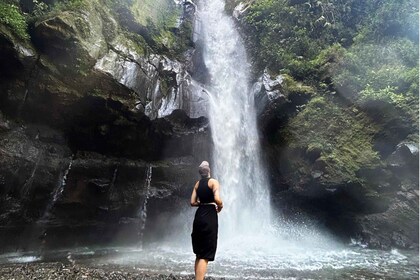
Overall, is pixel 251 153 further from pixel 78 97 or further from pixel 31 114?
pixel 31 114

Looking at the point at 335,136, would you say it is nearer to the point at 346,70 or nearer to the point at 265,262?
the point at 346,70

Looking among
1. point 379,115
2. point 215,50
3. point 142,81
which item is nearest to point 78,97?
point 142,81

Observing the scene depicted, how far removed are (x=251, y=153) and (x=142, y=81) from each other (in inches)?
235

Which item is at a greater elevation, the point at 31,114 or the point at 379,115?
the point at 379,115

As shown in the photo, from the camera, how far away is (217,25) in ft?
63.9

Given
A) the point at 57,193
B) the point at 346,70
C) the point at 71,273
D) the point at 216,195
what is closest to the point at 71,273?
the point at 71,273

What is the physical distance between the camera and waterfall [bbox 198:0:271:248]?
13.2 m

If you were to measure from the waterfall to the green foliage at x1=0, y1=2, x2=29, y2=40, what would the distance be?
25.6 ft

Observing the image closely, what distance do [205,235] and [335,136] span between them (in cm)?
929

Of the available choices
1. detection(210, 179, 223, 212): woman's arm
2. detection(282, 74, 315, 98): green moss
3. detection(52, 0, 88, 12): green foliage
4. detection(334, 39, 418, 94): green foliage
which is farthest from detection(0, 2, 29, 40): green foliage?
detection(334, 39, 418, 94): green foliage

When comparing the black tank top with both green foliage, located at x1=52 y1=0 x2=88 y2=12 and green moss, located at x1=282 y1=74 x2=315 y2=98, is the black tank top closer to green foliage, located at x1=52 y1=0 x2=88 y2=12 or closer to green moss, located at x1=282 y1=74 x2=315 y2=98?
green foliage, located at x1=52 y1=0 x2=88 y2=12

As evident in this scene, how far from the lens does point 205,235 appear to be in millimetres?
4906

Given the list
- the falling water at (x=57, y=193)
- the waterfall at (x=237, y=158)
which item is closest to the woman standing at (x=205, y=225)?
the falling water at (x=57, y=193)

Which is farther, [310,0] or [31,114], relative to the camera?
[310,0]
